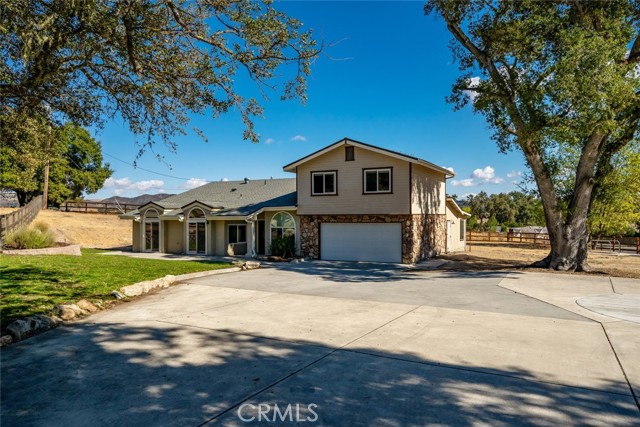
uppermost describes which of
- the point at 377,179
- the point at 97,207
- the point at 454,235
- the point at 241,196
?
the point at 377,179

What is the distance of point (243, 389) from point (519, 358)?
3.87 meters

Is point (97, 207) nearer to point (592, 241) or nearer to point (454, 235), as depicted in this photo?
point (454, 235)

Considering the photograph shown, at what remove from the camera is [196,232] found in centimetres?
2455

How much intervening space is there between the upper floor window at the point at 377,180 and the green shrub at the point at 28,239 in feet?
54.2

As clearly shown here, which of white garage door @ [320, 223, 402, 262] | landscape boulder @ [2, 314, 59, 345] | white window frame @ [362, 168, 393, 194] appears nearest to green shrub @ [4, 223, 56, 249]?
white garage door @ [320, 223, 402, 262]

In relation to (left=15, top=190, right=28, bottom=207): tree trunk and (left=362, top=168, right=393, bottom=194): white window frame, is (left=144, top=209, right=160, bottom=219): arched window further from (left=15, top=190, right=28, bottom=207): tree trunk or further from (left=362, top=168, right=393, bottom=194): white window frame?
(left=15, top=190, right=28, bottom=207): tree trunk

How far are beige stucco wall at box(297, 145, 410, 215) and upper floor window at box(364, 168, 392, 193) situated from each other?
21 cm

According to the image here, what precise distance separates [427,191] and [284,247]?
8.55 metres

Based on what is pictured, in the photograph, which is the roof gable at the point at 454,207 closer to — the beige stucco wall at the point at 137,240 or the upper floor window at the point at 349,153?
the upper floor window at the point at 349,153

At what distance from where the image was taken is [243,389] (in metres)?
4.62

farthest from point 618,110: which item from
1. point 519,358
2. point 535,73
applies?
point 519,358

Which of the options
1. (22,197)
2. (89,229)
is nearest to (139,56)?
(89,229)

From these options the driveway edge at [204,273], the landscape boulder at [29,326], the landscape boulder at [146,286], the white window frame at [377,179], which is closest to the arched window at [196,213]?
the driveway edge at [204,273]

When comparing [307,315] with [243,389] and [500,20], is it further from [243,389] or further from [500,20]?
[500,20]
